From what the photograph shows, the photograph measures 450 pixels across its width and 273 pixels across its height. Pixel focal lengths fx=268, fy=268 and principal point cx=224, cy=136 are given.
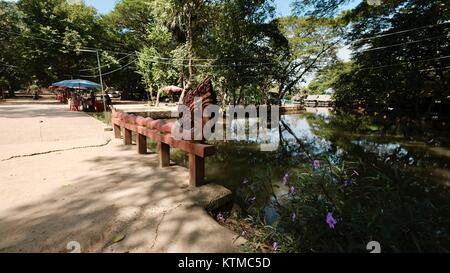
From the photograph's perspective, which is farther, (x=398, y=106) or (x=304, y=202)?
(x=398, y=106)

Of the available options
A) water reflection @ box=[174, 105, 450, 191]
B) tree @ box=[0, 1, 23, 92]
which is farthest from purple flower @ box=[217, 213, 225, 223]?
tree @ box=[0, 1, 23, 92]

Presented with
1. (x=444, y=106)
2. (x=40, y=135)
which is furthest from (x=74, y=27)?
(x=444, y=106)

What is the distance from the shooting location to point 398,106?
18.3m

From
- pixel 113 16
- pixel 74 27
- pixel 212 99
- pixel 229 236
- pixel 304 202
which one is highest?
pixel 113 16

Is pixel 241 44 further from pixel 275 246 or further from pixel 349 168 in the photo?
pixel 275 246

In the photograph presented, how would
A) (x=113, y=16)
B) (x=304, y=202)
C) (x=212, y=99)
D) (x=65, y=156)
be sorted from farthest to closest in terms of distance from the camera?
(x=113, y=16), (x=65, y=156), (x=212, y=99), (x=304, y=202)

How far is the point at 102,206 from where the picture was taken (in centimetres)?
291

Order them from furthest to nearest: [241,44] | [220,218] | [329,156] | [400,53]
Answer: [400,53]
[241,44]
[329,156]
[220,218]

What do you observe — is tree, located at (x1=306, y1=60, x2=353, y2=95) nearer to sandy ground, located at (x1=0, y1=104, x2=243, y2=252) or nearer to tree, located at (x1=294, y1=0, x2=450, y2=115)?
tree, located at (x1=294, y1=0, x2=450, y2=115)

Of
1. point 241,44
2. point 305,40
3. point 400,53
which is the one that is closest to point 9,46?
point 241,44
